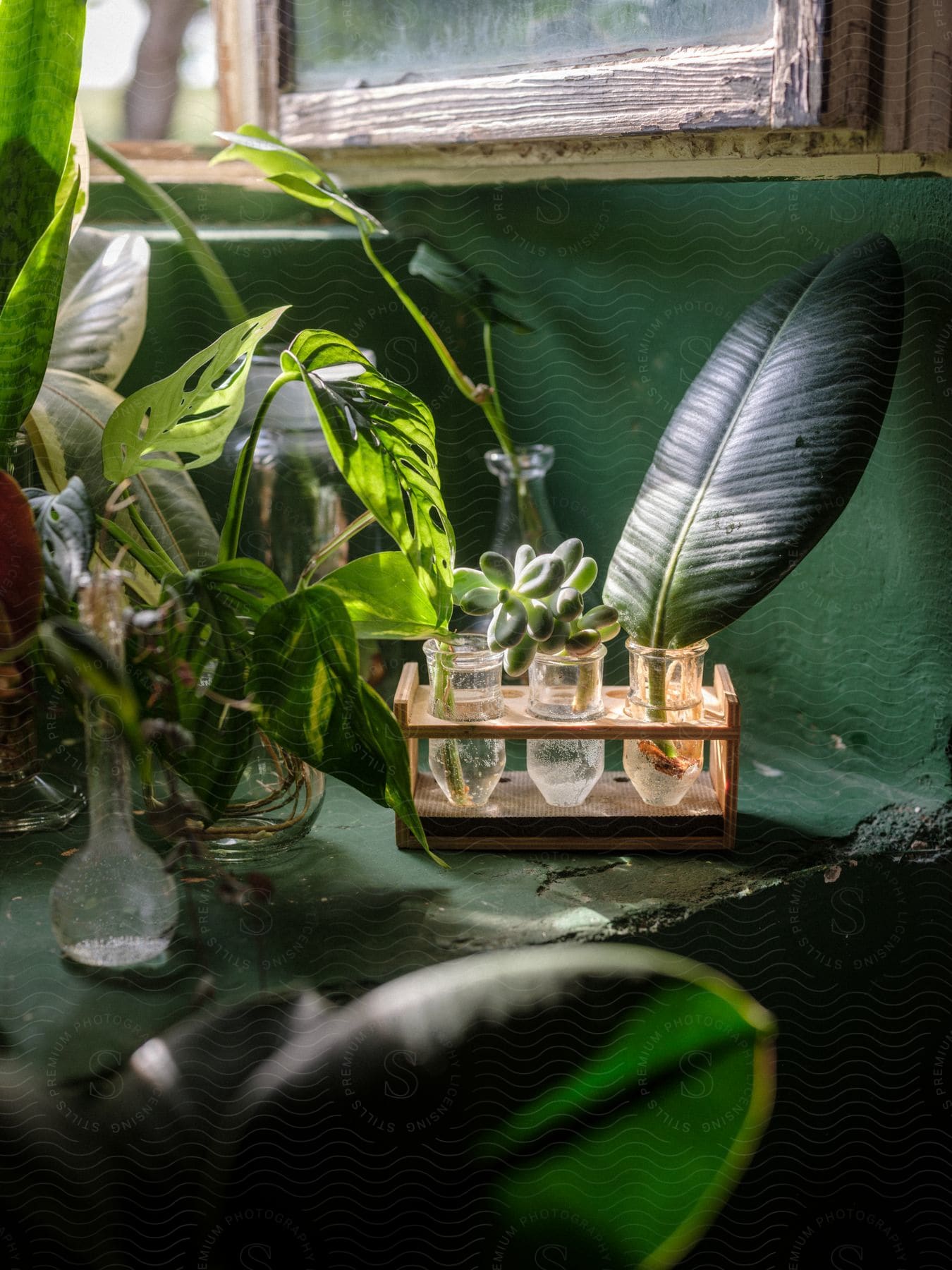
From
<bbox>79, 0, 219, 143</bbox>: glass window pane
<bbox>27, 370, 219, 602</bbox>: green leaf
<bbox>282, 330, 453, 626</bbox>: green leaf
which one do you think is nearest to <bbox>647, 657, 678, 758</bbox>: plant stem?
<bbox>282, 330, 453, 626</bbox>: green leaf

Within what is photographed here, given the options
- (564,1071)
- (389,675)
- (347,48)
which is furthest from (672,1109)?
(347,48)

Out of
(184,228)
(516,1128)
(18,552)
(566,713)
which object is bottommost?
(516,1128)

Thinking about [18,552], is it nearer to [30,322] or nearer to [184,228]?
[30,322]

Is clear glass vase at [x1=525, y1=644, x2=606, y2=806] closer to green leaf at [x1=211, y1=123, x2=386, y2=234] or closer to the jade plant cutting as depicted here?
the jade plant cutting

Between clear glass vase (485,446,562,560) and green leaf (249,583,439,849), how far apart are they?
0.53 ft

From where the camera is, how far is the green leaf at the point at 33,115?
493 mm

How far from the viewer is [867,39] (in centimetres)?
49

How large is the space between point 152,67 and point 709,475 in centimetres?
32

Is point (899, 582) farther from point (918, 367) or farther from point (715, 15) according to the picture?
point (715, 15)

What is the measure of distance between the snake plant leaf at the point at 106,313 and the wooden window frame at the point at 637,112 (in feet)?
0.18

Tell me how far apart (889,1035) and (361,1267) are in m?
0.23

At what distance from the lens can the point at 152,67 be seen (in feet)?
1.76

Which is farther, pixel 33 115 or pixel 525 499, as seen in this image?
pixel 525 499

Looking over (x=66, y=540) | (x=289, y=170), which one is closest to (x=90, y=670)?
(x=66, y=540)
